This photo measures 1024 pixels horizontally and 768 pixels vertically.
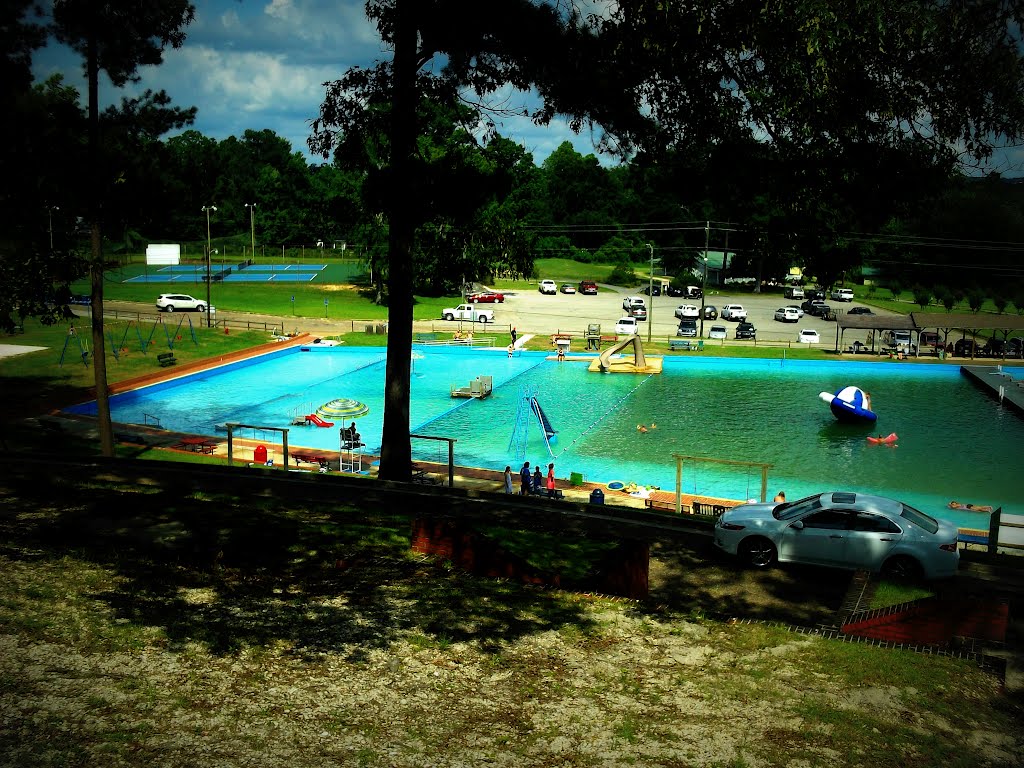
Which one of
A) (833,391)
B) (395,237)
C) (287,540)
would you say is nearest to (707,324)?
(833,391)

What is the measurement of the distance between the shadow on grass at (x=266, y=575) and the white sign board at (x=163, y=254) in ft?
289

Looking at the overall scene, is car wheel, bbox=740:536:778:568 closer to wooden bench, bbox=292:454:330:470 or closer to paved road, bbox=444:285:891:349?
wooden bench, bbox=292:454:330:470

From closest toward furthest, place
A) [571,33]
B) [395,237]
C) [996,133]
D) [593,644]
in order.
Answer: [593,644]
[996,133]
[571,33]
[395,237]

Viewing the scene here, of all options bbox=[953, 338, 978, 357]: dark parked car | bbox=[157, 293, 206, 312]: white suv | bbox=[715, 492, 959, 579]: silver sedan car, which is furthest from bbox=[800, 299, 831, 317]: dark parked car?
bbox=[715, 492, 959, 579]: silver sedan car

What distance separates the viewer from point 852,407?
1388 inches

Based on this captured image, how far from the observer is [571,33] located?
51.3ft

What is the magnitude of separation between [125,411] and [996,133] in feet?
114

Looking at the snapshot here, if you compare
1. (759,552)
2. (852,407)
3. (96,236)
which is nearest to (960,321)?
(852,407)

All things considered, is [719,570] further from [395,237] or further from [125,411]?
[125,411]

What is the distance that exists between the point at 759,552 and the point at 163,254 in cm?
9535

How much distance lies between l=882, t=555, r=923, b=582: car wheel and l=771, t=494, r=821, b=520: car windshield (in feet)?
4.42

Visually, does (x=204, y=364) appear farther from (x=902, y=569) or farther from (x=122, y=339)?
(x=902, y=569)

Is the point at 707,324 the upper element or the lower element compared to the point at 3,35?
lower

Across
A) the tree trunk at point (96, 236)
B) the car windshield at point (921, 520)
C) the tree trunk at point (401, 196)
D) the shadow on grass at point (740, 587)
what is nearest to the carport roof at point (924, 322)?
the car windshield at point (921, 520)
